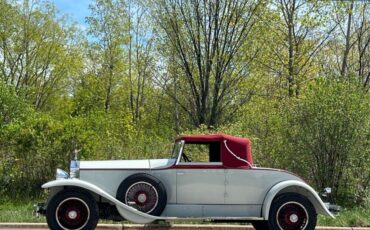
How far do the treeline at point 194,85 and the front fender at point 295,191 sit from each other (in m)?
4.35

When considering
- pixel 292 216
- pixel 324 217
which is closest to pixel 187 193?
pixel 292 216

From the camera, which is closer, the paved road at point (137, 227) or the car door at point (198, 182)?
the car door at point (198, 182)

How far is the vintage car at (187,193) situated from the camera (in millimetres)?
8344

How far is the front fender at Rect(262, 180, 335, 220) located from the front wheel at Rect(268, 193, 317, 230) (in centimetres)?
13

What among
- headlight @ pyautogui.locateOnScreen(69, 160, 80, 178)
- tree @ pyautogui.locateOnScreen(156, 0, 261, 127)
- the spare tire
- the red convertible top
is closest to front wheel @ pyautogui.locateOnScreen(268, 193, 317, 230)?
the red convertible top

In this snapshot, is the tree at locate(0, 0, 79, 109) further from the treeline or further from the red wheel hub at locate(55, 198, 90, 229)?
the red wheel hub at locate(55, 198, 90, 229)

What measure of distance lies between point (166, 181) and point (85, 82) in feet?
137

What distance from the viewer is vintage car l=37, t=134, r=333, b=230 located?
8344 mm

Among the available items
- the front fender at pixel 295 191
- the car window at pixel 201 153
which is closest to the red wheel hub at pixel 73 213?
the car window at pixel 201 153

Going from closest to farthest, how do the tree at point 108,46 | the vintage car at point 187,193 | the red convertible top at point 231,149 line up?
the vintage car at point 187,193, the red convertible top at point 231,149, the tree at point 108,46

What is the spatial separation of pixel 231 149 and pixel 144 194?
1.62 metres

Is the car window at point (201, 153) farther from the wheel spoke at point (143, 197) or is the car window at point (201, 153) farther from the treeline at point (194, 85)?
the treeline at point (194, 85)

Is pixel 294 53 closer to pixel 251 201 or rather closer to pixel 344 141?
pixel 344 141

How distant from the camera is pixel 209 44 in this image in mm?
27297
